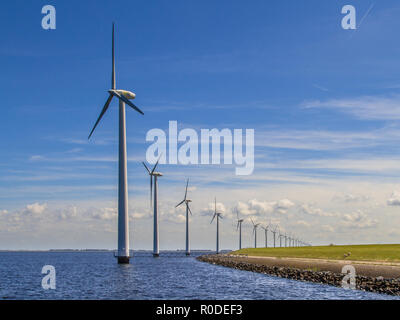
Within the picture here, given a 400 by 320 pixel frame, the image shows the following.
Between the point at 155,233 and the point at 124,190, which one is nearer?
the point at 124,190

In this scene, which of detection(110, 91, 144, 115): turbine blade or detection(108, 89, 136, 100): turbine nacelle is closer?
detection(110, 91, 144, 115): turbine blade

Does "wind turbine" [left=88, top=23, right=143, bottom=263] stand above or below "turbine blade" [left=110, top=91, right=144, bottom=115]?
below

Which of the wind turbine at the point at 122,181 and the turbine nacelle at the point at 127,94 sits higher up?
the turbine nacelle at the point at 127,94

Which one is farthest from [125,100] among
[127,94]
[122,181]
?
[122,181]

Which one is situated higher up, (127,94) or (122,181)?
(127,94)

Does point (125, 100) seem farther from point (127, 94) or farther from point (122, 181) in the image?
point (122, 181)

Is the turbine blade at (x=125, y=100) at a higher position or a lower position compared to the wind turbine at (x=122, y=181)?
higher

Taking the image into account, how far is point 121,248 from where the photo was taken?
95.7 meters

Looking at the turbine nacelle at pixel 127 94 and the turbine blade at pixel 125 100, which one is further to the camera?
the turbine nacelle at pixel 127 94
